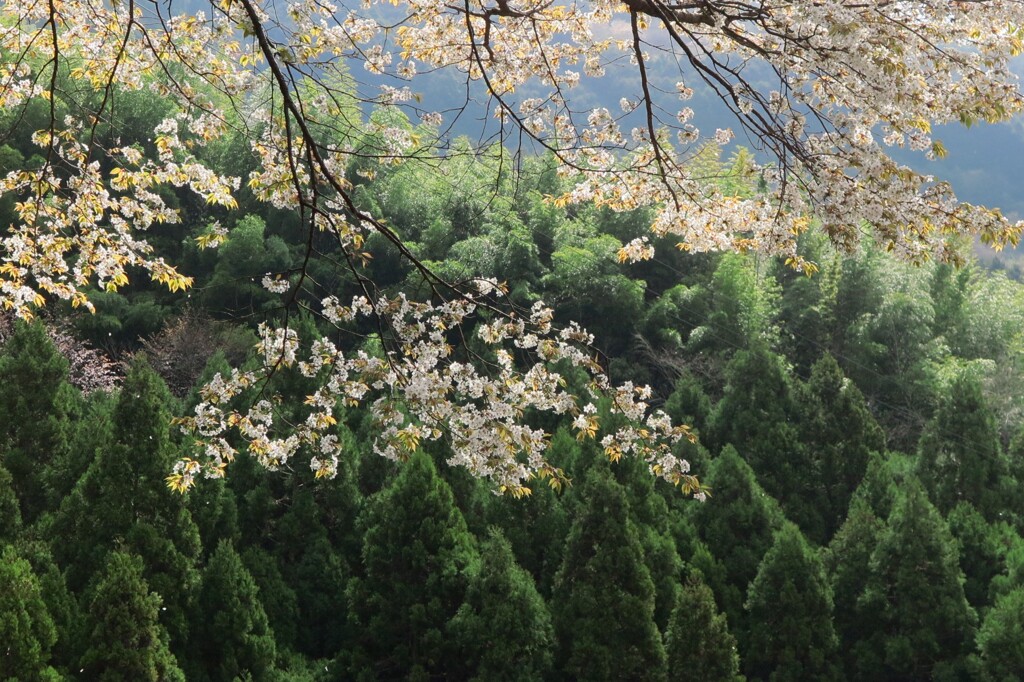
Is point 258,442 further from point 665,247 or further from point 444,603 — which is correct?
point 665,247

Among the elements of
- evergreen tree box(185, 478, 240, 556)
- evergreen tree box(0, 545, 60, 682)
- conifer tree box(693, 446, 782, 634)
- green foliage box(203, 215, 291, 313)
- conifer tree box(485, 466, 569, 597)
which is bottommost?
evergreen tree box(0, 545, 60, 682)

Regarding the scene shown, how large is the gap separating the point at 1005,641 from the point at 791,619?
204 centimetres

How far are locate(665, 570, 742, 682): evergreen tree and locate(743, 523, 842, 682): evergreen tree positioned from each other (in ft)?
3.13

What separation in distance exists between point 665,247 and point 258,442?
52.2 feet

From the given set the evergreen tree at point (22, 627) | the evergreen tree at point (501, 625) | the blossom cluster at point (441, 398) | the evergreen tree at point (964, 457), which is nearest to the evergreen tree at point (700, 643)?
the evergreen tree at point (501, 625)

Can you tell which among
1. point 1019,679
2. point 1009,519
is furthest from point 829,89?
point 1009,519

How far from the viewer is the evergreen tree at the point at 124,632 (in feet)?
26.7

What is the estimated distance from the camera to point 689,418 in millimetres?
14969

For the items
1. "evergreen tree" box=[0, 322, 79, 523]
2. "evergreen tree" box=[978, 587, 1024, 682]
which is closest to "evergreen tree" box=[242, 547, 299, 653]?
"evergreen tree" box=[0, 322, 79, 523]

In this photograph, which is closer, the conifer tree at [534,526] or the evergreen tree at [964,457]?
the conifer tree at [534,526]

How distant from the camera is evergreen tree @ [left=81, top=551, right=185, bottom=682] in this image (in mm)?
8141

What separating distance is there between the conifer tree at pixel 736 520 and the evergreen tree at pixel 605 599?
6.58 feet

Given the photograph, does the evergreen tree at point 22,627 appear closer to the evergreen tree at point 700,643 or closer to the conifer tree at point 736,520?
the evergreen tree at point 700,643

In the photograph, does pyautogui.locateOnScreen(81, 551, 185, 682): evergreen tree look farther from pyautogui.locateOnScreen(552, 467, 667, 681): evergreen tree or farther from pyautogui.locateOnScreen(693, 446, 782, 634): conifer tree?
pyautogui.locateOnScreen(693, 446, 782, 634): conifer tree
